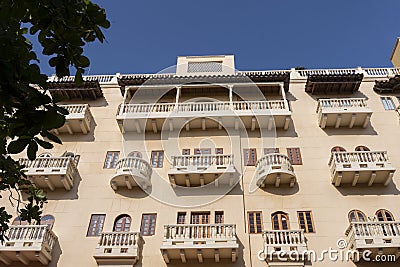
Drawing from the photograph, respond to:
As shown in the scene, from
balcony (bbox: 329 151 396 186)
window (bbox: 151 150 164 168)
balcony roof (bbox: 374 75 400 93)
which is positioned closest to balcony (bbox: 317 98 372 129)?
balcony roof (bbox: 374 75 400 93)

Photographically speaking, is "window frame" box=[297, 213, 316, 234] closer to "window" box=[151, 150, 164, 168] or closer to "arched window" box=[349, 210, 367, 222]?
"arched window" box=[349, 210, 367, 222]

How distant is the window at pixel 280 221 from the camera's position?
716 inches

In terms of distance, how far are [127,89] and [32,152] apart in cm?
2041

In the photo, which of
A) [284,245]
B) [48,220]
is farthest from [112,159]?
[284,245]

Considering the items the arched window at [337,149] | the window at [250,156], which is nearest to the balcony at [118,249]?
the window at [250,156]

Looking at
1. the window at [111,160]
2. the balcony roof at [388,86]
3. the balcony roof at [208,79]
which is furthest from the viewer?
the balcony roof at [388,86]

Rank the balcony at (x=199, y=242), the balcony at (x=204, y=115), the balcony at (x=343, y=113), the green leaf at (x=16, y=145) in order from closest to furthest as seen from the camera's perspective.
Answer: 1. the green leaf at (x=16, y=145)
2. the balcony at (x=199, y=242)
3. the balcony at (x=343, y=113)
4. the balcony at (x=204, y=115)

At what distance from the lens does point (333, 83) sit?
23.9m

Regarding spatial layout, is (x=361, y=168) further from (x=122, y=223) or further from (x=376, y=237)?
(x=122, y=223)

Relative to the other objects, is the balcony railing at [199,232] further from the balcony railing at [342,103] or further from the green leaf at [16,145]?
the green leaf at [16,145]

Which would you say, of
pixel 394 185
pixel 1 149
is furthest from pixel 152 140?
pixel 1 149

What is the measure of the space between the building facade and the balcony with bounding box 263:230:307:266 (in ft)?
0.16

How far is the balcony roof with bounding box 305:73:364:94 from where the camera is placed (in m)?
23.5

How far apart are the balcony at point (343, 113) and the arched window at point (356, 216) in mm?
5659
